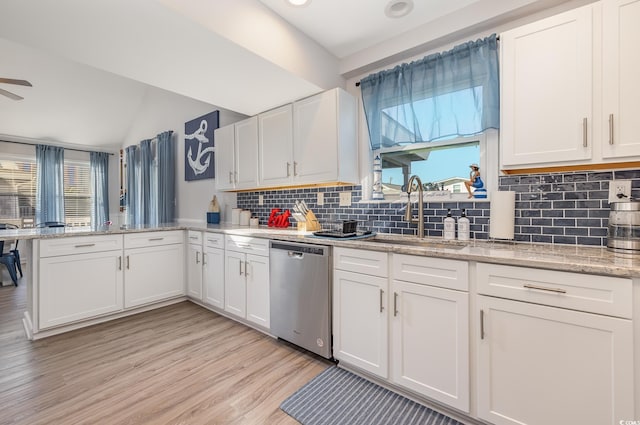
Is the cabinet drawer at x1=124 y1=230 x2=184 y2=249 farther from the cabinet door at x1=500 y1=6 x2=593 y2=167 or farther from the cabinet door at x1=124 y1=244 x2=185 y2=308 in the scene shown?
the cabinet door at x1=500 y1=6 x2=593 y2=167

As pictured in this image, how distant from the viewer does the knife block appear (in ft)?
9.22

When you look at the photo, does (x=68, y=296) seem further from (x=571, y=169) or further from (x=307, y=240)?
(x=571, y=169)

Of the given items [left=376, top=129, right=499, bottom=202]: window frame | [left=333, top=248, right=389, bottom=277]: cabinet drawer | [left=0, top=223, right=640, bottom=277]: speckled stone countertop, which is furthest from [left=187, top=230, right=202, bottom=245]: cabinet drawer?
[left=376, top=129, right=499, bottom=202]: window frame

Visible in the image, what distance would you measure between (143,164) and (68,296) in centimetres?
337

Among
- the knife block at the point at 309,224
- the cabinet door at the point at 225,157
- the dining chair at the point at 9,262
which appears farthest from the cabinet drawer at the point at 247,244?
the dining chair at the point at 9,262

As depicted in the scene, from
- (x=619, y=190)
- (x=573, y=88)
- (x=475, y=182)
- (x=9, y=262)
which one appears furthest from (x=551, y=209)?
(x=9, y=262)

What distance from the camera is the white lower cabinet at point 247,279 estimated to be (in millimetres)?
2513

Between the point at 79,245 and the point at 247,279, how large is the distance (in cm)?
158

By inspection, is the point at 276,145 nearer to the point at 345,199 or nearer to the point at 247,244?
the point at 345,199


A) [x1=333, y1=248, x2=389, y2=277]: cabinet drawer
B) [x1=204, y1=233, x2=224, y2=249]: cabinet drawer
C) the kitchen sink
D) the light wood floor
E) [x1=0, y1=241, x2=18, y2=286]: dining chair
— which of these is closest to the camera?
the light wood floor

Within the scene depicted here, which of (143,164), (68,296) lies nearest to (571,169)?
(68,296)

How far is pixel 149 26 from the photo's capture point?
174 centimetres

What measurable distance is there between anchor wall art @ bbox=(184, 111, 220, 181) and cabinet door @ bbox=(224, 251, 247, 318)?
65.8 inches

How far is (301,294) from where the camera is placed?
7.20 ft
